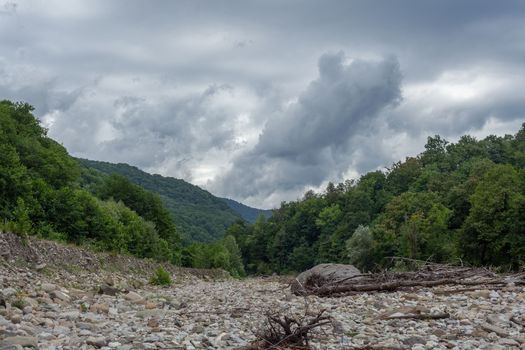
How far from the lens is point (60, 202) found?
3638 centimetres

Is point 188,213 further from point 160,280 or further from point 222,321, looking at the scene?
point 222,321

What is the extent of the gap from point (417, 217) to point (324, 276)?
46.9 metres

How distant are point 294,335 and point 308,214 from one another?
10743 centimetres

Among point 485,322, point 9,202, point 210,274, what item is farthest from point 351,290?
point 210,274

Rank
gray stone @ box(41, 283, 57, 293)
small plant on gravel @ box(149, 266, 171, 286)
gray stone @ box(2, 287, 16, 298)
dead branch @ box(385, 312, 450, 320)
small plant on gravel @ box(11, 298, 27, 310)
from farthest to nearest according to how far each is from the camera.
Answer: small plant on gravel @ box(149, 266, 171, 286) → gray stone @ box(41, 283, 57, 293) → gray stone @ box(2, 287, 16, 298) → small plant on gravel @ box(11, 298, 27, 310) → dead branch @ box(385, 312, 450, 320)

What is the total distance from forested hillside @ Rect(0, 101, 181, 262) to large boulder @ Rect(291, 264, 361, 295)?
396 inches

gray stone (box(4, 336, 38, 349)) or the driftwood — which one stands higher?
gray stone (box(4, 336, 38, 349))

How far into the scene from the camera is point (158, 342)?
8781 millimetres

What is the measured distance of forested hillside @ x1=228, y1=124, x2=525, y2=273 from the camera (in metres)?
43.0

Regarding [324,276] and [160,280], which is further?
[160,280]

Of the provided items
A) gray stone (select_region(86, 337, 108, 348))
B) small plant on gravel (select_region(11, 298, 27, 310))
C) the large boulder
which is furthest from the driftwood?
the large boulder

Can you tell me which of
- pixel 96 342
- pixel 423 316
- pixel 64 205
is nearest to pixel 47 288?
pixel 96 342

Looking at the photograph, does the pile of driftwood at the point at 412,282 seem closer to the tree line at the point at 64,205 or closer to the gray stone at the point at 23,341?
the gray stone at the point at 23,341

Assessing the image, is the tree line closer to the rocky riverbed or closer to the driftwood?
the rocky riverbed
